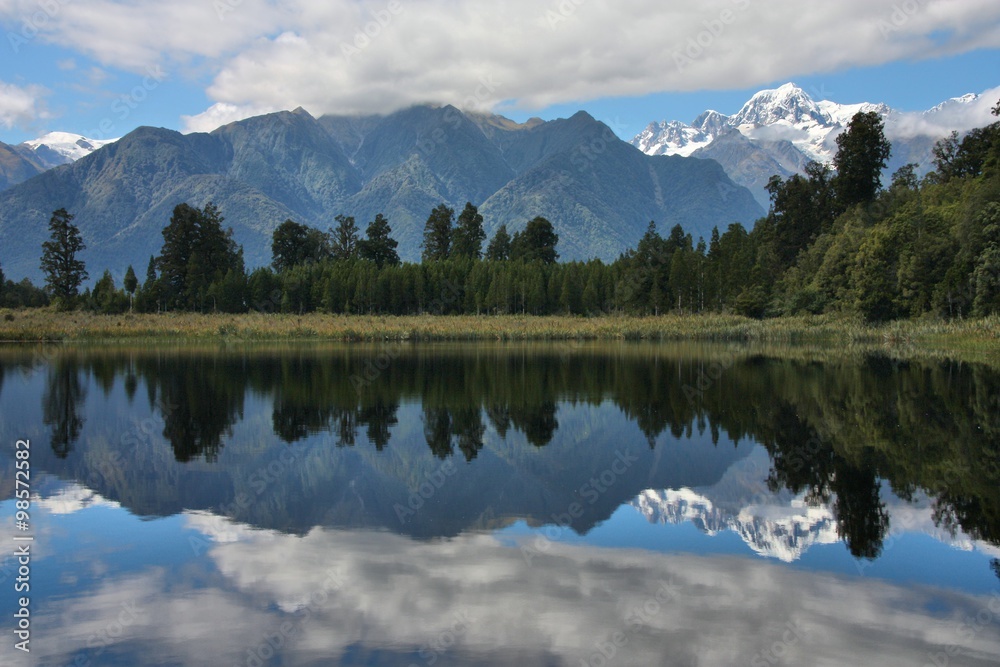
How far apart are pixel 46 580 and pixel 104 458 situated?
793 cm

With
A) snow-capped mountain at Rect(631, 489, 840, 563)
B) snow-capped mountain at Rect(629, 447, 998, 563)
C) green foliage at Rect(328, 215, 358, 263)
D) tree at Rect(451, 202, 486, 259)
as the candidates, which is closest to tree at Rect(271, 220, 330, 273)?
green foliage at Rect(328, 215, 358, 263)

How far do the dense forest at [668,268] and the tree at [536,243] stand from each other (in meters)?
0.24

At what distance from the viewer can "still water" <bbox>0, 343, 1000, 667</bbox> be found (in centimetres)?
765

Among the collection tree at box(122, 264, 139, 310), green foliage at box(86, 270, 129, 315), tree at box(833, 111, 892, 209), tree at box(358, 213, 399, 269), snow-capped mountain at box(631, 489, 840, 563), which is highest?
tree at box(833, 111, 892, 209)

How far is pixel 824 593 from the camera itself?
871cm

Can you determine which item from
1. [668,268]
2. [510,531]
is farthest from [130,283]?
[510,531]

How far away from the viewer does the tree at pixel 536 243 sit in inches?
5015

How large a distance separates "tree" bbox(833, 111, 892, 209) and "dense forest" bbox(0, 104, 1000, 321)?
0.51ft

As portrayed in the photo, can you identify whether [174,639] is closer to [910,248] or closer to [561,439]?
[561,439]

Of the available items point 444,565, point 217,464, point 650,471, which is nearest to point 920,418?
point 650,471

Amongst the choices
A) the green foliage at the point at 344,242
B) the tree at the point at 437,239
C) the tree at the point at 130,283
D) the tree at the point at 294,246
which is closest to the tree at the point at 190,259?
the tree at the point at 130,283

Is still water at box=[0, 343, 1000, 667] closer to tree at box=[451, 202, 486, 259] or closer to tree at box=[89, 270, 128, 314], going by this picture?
tree at box=[89, 270, 128, 314]

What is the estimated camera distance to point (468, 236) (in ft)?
427

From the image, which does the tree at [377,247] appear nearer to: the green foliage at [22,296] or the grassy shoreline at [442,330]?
the grassy shoreline at [442,330]
